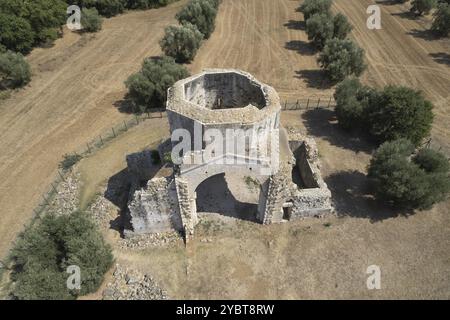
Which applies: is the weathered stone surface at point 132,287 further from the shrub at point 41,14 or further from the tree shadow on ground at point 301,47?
the shrub at point 41,14

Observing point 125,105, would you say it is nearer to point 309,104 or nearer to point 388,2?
point 309,104

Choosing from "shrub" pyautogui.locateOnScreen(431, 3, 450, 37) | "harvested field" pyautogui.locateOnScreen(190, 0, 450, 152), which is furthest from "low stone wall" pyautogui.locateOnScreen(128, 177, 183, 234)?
"shrub" pyautogui.locateOnScreen(431, 3, 450, 37)

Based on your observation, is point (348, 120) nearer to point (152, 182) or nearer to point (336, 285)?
point (336, 285)

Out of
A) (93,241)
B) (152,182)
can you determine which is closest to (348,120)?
(152,182)

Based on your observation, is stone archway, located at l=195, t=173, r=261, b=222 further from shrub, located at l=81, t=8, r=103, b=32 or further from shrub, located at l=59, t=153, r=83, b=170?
shrub, located at l=81, t=8, r=103, b=32

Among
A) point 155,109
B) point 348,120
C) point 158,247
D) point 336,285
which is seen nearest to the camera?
point 336,285
